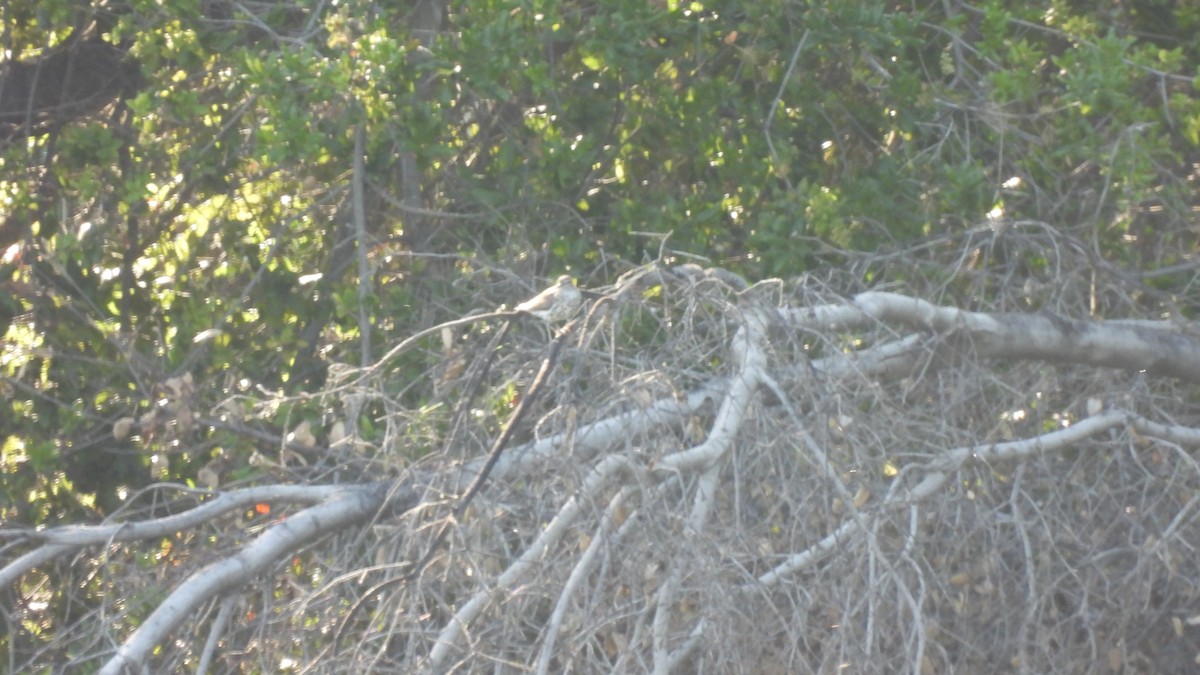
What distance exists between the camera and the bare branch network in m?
2.68

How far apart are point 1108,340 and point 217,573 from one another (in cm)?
223

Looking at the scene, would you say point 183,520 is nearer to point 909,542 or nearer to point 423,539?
point 423,539

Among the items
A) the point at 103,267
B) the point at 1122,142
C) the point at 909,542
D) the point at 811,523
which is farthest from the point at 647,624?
A: the point at 103,267

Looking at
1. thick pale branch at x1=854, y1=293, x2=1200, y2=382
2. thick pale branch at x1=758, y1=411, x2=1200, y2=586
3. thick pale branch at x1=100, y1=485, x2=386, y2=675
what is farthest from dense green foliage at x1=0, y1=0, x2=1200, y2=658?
thick pale branch at x1=100, y1=485, x2=386, y2=675

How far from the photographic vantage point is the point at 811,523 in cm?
291

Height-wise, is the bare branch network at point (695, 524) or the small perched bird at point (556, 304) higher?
the small perched bird at point (556, 304)

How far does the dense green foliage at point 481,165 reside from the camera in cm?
441

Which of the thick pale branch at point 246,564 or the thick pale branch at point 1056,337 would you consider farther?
the thick pale branch at point 1056,337

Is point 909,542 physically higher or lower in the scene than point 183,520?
lower

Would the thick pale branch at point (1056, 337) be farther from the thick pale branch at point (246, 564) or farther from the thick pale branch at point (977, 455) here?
the thick pale branch at point (246, 564)

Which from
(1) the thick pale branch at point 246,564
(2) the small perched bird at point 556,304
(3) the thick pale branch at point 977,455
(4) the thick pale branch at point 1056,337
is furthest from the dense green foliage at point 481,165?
(2) the small perched bird at point 556,304

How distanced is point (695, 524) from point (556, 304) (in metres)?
0.44

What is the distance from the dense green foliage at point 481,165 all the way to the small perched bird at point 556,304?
1469 millimetres

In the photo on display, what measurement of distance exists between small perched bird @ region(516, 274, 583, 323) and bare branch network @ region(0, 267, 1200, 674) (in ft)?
0.18
